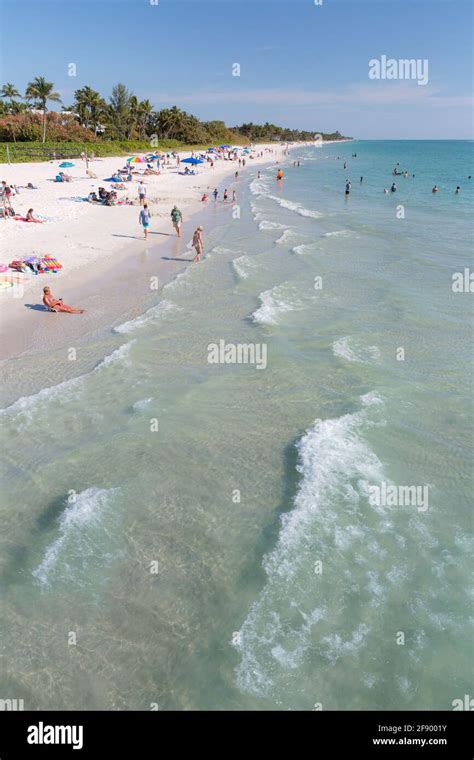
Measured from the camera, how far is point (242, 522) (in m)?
7.08

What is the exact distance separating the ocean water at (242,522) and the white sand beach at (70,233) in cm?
334

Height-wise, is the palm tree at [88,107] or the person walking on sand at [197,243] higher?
the palm tree at [88,107]

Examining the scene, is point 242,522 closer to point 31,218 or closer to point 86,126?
point 31,218

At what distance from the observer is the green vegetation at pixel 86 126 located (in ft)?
207

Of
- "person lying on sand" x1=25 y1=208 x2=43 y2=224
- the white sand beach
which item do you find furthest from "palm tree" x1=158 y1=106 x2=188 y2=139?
"person lying on sand" x1=25 y1=208 x2=43 y2=224

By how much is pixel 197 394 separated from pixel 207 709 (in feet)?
21.4

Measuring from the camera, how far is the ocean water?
202 inches

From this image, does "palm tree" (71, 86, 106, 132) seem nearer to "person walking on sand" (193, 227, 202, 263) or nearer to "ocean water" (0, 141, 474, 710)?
"person walking on sand" (193, 227, 202, 263)

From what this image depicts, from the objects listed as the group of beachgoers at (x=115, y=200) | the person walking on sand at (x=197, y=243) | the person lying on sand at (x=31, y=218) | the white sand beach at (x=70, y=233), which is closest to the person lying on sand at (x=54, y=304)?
the group of beachgoers at (x=115, y=200)

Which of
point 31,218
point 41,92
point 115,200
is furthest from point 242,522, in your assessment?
point 41,92

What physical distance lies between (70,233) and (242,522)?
2283 cm
